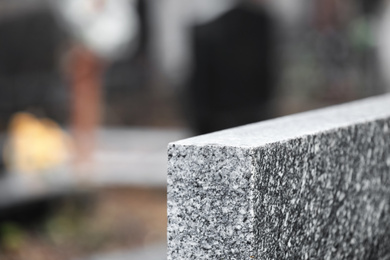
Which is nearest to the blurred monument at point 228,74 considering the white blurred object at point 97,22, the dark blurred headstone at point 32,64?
the white blurred object at point 97,22

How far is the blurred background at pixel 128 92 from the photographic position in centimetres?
738

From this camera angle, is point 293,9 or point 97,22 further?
point 293,9

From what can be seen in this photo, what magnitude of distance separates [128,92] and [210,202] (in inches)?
591

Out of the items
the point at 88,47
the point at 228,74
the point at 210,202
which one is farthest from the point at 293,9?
the point at 210,202

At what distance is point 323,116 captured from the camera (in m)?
3.19

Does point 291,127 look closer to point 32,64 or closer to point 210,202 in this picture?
point 210,202

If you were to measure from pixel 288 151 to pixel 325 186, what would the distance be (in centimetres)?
24

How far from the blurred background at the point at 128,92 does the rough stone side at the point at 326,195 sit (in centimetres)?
240

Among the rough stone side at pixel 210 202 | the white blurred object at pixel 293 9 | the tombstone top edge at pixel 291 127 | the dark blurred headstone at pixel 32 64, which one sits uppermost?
the white blurred object at pixel 293 9

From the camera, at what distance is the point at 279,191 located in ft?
8.13

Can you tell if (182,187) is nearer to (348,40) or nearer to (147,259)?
(147,259)

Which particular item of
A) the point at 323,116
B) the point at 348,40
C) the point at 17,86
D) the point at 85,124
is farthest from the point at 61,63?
the point at 323,116

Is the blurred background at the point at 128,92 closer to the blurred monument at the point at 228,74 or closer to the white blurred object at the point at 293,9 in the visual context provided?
the blurred monument at the point at 228,74

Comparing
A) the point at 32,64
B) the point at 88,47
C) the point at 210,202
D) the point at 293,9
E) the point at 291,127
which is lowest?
the point at 210,202
